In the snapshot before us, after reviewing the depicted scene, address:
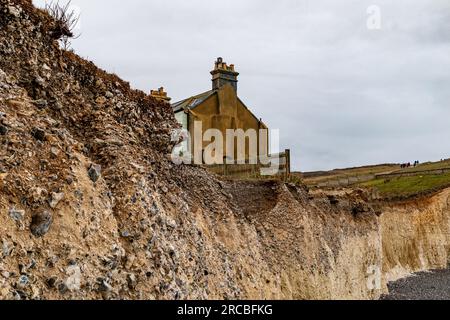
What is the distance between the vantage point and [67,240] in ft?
24.2

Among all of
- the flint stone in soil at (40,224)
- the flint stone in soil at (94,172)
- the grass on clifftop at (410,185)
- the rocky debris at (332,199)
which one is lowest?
the flint stone in soil at (40,224)

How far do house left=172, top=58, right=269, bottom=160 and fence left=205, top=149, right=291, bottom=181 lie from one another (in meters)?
5.91

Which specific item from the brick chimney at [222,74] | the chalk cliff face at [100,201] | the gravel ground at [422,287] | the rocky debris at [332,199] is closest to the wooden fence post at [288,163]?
the chalk cliff face at [100,201]

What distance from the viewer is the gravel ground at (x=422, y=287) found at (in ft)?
109

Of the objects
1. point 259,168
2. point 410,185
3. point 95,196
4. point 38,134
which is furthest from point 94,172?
point 410,185

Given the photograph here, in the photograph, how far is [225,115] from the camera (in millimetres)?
29328

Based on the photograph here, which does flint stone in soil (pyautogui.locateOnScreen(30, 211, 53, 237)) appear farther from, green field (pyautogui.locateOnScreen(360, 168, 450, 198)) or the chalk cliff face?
green field (pyautogui.locateOnScreen(360, 168, 450, 198))

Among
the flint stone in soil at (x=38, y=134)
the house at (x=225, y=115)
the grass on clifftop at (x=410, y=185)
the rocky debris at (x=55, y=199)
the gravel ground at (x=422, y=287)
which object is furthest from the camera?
the grass on clifftop at (x=410, y=185)

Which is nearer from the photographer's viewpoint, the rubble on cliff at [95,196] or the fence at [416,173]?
the rubble on cliff at [95,196]

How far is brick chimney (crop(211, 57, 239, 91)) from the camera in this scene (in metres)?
29.7

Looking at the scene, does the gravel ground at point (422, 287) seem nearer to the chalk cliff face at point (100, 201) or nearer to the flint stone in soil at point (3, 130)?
the chalk cliff face at point (100, 201)

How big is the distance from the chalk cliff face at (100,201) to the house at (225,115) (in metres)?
10.4

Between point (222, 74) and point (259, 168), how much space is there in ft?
36.1

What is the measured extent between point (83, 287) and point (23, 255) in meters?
1.12
